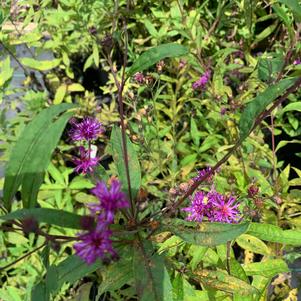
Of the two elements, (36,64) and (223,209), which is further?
(36,64)

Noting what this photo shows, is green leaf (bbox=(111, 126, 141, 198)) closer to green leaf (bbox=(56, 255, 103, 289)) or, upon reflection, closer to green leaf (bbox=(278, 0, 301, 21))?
green leaf (bbox=(56, 255, 103, 289))

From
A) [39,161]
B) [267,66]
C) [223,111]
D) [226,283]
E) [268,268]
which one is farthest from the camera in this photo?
[223,111]

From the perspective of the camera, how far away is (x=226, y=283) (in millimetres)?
870

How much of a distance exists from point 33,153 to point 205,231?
25cm

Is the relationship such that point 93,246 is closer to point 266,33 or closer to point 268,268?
point 268,268

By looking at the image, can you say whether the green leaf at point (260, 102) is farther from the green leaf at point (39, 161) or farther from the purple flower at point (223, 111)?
the purple flower at point (223, 111)

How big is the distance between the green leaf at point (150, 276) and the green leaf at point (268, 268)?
362mm

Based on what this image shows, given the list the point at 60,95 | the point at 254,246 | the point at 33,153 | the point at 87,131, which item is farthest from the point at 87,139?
the point at 60,95

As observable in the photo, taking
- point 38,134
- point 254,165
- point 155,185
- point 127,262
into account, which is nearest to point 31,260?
point 155,185

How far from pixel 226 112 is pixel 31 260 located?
79cm

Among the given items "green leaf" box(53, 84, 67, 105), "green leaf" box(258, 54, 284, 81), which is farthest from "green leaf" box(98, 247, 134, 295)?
"green leaf" box(53, 84, 67, 105)

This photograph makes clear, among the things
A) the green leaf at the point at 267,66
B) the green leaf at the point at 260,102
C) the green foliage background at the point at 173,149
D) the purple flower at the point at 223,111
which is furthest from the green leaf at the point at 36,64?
the green leaf at the point at 260,102

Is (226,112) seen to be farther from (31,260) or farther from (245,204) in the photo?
(31,260)

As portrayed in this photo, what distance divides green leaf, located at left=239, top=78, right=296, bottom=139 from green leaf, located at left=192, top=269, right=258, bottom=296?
306mm
